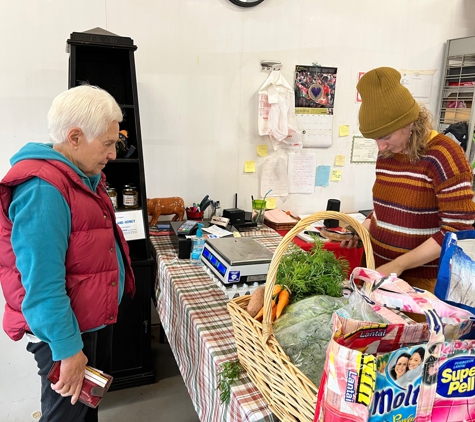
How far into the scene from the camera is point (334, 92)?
2756 millimetres

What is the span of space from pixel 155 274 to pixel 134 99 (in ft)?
2.96

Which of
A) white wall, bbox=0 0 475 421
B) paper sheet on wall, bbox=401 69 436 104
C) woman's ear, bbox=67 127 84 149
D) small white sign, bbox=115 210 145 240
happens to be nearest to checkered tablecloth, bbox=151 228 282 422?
small white sign, bbox=115 210 145 240

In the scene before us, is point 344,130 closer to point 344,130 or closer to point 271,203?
point 344,130

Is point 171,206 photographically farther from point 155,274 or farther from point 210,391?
point 210,391

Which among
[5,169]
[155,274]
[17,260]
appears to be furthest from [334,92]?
[17,260]

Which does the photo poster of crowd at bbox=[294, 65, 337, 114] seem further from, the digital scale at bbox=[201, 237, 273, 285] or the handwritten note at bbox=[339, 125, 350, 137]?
the digital scale at bbox=[201, 237, 273, 285]

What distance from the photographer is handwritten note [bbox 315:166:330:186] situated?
2867mm

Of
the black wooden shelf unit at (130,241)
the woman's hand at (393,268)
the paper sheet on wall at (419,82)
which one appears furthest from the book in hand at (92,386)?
the paper sheet on wall at (419,82)

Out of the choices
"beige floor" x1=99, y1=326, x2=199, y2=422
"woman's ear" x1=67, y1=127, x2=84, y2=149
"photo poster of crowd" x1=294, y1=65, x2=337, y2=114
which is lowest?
"beige floor" x1=99, y1=326, x2=199, y2=422

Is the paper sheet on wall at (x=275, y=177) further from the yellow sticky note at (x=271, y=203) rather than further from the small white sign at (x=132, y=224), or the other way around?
the small white sign at (x=132, y=224)

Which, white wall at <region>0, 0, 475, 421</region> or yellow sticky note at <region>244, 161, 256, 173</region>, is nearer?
white wall at <region>0, 0, 475, 421</region>

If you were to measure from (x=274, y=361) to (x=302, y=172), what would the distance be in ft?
6.87

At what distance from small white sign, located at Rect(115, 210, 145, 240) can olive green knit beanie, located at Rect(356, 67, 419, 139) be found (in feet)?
4.07

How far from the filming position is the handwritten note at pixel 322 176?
2867 mm
